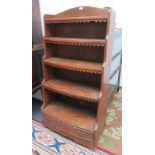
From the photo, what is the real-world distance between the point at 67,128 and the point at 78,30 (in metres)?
0.95

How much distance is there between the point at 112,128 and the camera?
70.2 inches

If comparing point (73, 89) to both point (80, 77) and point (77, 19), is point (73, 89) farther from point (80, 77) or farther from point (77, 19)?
point (77, 19)

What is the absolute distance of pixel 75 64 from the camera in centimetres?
150

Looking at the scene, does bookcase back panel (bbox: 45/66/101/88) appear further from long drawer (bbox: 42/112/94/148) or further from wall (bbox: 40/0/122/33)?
wall (bbox: 40/0/122/33)

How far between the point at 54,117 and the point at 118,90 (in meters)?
1.27

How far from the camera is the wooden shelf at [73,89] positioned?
1446 millimetres

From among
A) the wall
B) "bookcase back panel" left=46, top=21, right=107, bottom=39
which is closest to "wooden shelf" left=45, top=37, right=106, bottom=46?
"bookcase back panel" left=46, top=21, right=107, bottom=39

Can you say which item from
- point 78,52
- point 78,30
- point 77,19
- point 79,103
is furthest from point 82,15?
point 79,103

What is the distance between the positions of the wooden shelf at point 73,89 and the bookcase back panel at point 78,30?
484 mm

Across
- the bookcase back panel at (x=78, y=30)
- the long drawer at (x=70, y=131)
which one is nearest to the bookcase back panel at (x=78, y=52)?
the bookcase back panel at (x=78, y=30)

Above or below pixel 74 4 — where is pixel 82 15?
below

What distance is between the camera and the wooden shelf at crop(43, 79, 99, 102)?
145 cm
